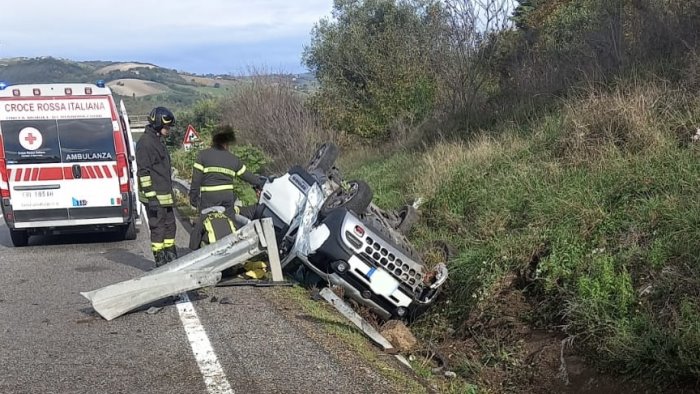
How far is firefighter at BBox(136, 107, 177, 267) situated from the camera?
Result: 295 inches

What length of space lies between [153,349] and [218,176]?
301 centimetres

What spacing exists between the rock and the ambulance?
18.5 ft

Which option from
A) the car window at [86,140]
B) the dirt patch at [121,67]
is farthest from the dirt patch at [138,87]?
the car window at [86,140]

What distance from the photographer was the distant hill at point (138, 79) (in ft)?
89.8

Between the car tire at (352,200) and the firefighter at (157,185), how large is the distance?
7.43 feet

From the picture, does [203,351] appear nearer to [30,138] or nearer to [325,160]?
[325,160]

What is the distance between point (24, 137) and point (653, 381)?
8.88 metres

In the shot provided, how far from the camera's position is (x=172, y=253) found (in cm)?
761

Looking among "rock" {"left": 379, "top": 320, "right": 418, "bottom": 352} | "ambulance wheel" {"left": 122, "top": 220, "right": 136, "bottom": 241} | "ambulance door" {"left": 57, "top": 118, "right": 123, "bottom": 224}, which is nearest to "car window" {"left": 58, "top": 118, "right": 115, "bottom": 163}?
"ambulance door" {"left": 57, "top": 118, "right": 123, "bottom": 224}

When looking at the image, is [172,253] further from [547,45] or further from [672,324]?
[547,45]

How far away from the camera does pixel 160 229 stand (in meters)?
7.49

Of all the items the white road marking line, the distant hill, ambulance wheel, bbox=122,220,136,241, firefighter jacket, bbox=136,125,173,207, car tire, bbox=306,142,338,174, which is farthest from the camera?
the distant hill

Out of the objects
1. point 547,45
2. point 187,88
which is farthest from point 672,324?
point 187,88

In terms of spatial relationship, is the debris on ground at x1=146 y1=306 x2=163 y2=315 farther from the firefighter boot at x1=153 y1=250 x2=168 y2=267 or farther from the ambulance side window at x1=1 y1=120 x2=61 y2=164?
the ambulance side window at x1=1 y1=120 x2=61 y2=164
